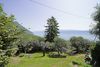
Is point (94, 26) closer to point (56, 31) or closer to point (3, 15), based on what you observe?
point (3, 15)

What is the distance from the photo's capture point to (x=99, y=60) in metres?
30.6

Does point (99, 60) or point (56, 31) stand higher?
point (56, 31)

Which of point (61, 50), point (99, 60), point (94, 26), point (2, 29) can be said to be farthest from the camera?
point (61, 50)

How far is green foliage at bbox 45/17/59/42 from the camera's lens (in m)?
81.5

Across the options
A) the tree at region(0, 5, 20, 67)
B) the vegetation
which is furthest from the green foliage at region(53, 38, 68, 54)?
the tree at region(0, 5, 20, 67)

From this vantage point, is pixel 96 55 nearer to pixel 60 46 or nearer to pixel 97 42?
pixel 97 42

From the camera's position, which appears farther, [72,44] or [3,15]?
[72,44]

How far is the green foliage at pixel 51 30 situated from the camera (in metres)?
81.5

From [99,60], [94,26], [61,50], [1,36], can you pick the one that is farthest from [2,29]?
[61,50]

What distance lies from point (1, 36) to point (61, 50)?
182ft

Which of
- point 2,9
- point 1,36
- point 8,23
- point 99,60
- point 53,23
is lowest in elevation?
point 99,60

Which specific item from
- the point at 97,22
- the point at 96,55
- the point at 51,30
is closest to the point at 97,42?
the point at 96,55

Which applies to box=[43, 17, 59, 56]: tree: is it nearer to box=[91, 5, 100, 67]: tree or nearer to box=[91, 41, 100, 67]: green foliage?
box=[91, 5, 100, 67]: tree

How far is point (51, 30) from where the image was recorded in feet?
277
